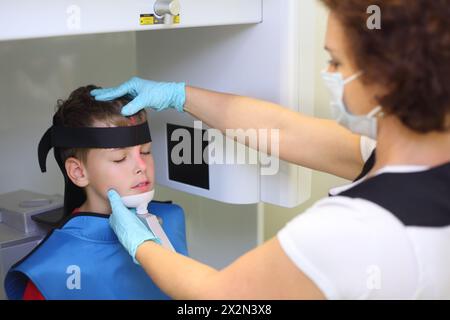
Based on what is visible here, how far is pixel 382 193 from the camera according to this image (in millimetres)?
937

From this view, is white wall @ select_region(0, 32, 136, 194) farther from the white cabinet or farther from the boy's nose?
the white cabinet

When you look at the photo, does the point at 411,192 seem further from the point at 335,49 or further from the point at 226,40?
the point at 226,40

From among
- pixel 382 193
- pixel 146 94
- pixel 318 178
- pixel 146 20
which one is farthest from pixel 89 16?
pixel 318 178

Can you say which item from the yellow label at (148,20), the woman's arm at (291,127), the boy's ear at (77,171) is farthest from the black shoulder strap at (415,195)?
the boy's ear at (77,171)

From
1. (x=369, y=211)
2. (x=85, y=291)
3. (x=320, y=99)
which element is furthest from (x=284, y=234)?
(x=320, y=99)

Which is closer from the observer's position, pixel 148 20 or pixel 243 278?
pixel 243 278

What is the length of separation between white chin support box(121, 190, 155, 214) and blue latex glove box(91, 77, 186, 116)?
7.5 inches

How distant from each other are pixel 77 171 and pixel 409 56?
86 cm

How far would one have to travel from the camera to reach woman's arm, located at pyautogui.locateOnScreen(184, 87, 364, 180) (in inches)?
A: 54.3

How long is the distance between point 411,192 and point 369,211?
0.07 meters

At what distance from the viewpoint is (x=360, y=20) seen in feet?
3.04

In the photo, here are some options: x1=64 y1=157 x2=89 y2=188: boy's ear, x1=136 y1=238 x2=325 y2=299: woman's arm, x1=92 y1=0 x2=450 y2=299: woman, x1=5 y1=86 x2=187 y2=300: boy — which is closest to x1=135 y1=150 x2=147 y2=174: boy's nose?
x1=5 y1=86 x2=187 y2=300: boy

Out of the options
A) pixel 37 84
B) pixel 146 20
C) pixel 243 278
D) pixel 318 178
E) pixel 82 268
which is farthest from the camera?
pixel 318 178

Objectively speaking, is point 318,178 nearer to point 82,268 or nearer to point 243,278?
point 82,268
